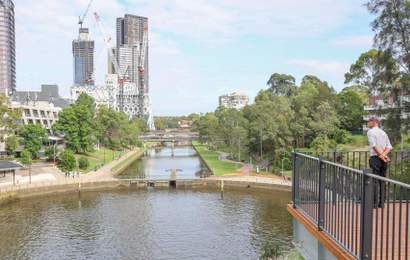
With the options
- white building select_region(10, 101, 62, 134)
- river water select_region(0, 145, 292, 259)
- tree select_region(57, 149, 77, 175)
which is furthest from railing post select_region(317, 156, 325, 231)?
white building select_region(10, 101, 62, 134)

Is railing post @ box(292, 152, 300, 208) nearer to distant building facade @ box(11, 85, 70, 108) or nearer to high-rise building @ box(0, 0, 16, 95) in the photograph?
distant building facade @ box(11, 85, 70, 108)

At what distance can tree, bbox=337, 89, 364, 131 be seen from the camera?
67062 mm

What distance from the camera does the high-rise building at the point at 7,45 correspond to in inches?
5969

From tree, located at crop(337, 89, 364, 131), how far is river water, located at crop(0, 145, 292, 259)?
2960 centimetres

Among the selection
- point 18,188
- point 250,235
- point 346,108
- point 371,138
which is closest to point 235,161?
point 346,108

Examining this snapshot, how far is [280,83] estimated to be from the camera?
114812mm

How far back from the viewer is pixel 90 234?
29.0m

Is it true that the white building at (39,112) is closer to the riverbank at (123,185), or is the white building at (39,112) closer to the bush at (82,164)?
the bush at (82,164)

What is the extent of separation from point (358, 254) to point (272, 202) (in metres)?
34.5

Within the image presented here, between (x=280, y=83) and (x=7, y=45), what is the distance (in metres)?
107

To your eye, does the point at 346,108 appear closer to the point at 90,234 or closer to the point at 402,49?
the point at 402,49

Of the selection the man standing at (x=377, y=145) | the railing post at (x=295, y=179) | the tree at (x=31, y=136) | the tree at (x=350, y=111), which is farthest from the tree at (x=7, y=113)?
the man standing at (x=377, y=145)

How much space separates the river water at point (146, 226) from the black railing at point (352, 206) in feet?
55.9

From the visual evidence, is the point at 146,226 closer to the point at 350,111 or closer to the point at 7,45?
the point at 350,111
